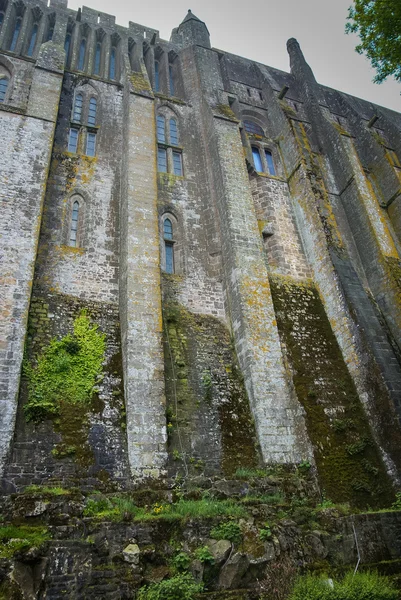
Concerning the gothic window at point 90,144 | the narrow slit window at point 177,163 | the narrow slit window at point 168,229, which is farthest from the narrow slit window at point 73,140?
the narrow slit window at point 168,229

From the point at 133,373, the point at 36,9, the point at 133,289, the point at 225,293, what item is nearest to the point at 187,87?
the point at 36,9

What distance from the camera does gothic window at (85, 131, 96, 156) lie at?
15.5 m

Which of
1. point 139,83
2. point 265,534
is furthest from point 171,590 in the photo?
point 139,83

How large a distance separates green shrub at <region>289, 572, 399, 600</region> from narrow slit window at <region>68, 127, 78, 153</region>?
45.3ft

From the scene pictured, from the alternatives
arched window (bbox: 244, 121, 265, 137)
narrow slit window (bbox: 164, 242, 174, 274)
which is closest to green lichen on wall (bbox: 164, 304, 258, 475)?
narrow slit window (bbox: 164, 242, 174, 274)

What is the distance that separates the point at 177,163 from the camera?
1691cm

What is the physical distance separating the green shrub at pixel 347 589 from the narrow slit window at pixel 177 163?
1332cm

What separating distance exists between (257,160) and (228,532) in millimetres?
14730

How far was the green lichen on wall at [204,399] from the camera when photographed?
34.8 feet

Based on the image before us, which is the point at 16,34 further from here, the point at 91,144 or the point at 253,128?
the point at 253,128

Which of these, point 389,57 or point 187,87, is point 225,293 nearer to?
point 389,57

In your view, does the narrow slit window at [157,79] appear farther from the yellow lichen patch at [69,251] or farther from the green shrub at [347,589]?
the green shrub at [347,589]

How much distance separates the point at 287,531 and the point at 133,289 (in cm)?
656

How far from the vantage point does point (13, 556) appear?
6609 mm
